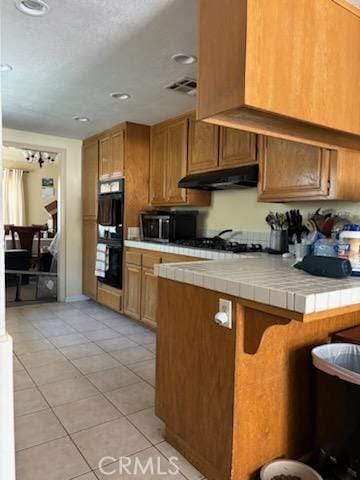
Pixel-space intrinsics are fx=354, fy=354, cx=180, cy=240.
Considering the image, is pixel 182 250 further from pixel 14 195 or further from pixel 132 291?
pixel 14 195

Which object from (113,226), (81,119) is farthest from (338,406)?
(81,119)

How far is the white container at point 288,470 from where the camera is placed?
148 cm

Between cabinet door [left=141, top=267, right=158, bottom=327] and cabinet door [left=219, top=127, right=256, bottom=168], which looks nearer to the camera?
cabinet door [left=219, top=127, right=256, bottom=168]

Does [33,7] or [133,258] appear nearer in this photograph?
[33,7]

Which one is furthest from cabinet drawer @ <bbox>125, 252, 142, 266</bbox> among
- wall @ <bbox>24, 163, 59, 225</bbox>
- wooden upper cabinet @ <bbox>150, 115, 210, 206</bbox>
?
wall @ <bbox>24, 163, 59, 225</bbox>

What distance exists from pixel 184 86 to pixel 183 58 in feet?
1.64

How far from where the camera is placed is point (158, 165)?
4.03 metres

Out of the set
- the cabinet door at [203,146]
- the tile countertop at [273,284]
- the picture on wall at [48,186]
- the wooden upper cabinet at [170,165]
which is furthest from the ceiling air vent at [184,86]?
the picture on wall at [48,186]

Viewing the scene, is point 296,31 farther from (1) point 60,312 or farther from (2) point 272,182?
(1) point 60,312

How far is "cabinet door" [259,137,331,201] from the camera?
2.18 metres

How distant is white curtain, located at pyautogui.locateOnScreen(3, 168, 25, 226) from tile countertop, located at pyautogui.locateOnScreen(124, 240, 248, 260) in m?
5.48

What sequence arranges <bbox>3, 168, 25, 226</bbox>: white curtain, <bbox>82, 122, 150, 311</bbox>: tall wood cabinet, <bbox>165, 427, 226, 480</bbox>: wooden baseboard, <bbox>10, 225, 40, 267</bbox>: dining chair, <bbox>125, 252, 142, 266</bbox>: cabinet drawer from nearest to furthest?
<bbox>165, 427, 226, 480</bbox>: wooden baseboard, <bbox>125, 252, 142, 266</bbox>: cabinet drawer, <bbox>82, 122, 150, 311</bbox>: tall wood cabinet, <bbox>10, 225, 40, 267</bbox>: dining chair, <bbox>3, 168, 25, 226</bbox>: white curtain

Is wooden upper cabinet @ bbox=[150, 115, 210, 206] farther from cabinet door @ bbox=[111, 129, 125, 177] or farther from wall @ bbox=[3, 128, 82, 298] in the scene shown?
wall @ bbox=[3, 128, 82, 298]

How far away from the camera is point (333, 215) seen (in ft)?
8.33
